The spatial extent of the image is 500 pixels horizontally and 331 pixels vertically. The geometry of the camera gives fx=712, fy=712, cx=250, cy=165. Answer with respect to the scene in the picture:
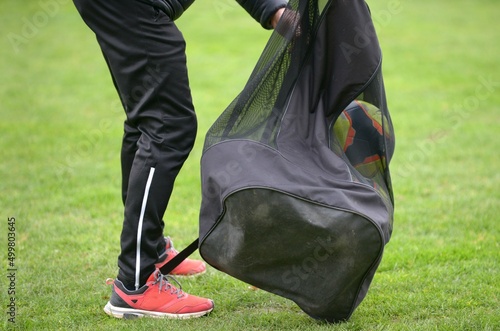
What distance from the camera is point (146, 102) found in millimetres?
2932

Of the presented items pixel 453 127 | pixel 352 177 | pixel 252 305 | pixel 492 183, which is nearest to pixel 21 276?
pixel 252 305

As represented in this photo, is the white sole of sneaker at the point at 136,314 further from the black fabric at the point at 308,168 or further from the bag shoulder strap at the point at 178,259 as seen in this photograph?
the black fabric at the point at 308,168

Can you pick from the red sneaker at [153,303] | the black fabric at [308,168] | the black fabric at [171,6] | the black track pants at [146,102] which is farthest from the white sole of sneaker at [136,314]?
the black fabric at [171,6]

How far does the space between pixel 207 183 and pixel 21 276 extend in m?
1.39

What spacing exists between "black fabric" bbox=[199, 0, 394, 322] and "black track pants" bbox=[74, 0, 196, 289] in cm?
27

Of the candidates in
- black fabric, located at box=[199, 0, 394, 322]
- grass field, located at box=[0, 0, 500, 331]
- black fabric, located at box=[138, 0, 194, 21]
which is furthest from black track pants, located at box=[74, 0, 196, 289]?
grass field, located at box=[0, 0, 500, 331]

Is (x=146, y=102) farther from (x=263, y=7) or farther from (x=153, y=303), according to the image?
(x=153, y=303)

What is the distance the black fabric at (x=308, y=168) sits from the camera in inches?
99.5

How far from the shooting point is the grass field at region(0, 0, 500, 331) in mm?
3131

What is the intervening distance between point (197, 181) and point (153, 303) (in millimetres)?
2353

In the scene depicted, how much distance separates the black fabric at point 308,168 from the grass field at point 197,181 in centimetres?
38

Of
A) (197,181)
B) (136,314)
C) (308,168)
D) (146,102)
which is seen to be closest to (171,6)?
(146,102)

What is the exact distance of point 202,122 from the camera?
704 cm

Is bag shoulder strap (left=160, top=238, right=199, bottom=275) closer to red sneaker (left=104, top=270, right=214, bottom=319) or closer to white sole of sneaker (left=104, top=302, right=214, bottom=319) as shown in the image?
red sneaker (left=104, top=270, right=214, bottom=319)
